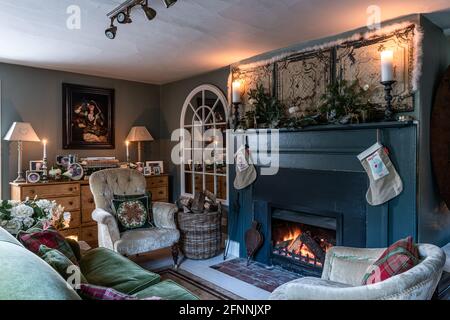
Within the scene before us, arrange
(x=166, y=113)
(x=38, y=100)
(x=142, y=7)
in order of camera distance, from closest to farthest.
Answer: (x=142, y=7), (x=38, y=100), (x=166, y=113)

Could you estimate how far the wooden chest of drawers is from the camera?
3617 millimetres

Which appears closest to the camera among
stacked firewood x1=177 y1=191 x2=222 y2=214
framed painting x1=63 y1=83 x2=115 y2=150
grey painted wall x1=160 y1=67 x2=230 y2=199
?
stacked firewood x1=177 y1=191 x2=222 y2=214

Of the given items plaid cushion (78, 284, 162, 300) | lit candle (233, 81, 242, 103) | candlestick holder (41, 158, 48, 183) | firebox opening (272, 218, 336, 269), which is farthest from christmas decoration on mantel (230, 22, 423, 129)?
candlestick holder (41, 158, 48, 183)

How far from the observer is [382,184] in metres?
2.46

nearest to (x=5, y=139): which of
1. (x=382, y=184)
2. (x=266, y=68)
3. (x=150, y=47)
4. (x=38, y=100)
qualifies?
(x=38, y=100)

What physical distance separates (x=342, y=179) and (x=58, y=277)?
234cm

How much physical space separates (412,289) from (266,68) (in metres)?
2.70

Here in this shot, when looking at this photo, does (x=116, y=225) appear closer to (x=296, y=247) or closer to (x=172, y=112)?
(x=296, y=247)

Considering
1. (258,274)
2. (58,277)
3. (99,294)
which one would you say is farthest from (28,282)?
(258,274)

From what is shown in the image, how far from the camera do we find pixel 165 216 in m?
3.34

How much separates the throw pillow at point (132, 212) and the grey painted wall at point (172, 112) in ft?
4.76

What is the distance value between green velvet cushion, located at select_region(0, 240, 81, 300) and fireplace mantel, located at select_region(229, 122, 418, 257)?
2.30 m

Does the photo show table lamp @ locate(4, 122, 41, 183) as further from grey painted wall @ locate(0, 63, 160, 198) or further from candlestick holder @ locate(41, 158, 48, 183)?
candlestick holder @ locate(41, 158, 48, 183)

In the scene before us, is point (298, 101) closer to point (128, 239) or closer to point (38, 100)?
point (128, 239)
